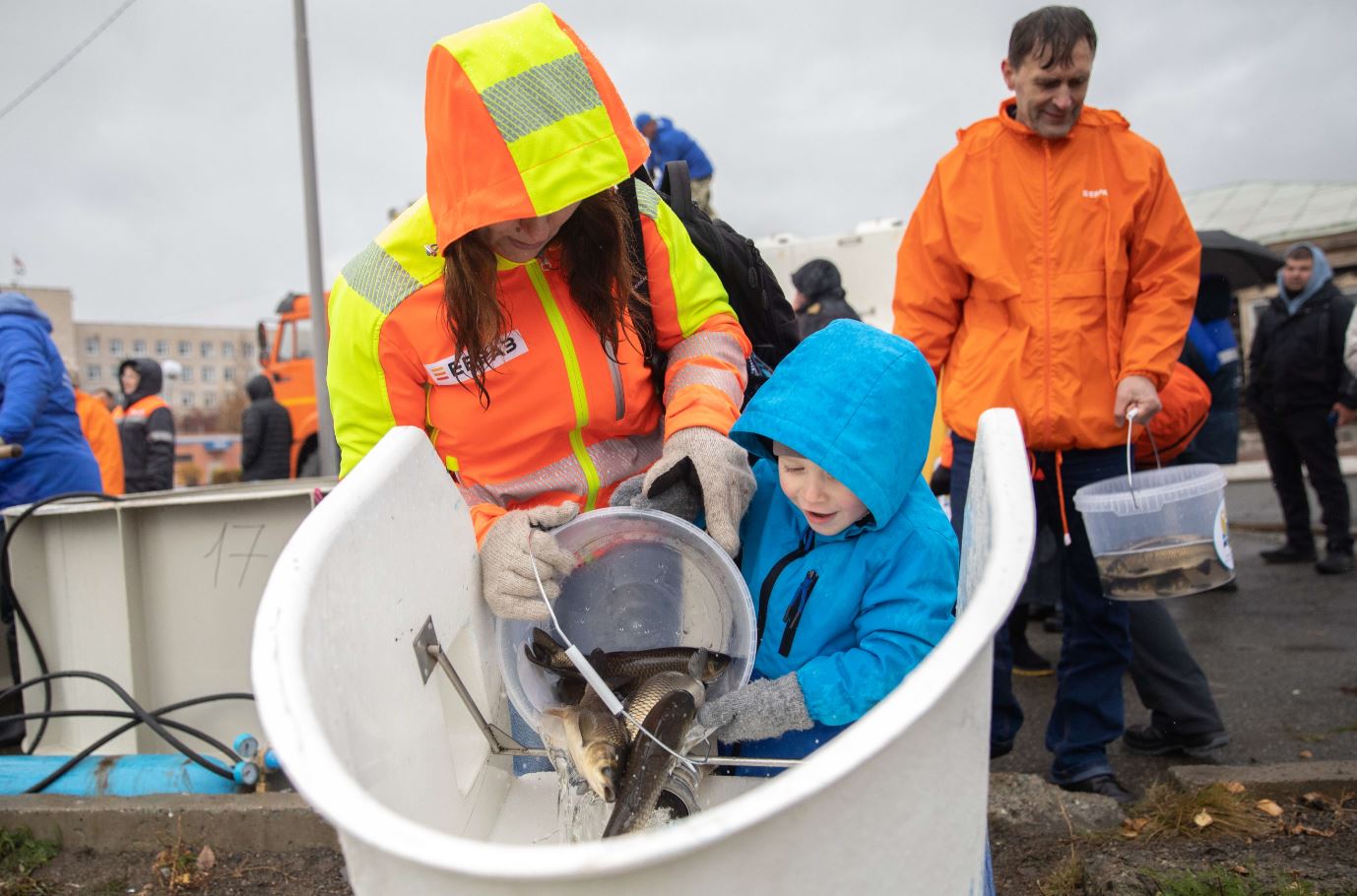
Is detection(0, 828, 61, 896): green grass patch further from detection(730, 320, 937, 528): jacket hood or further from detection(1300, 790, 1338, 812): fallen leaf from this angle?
detection(1300, 790, 1338, 812): fallen leaf

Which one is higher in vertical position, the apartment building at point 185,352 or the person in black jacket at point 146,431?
the person in black jacket at point 146,431

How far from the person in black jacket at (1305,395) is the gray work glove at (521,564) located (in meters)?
5.70

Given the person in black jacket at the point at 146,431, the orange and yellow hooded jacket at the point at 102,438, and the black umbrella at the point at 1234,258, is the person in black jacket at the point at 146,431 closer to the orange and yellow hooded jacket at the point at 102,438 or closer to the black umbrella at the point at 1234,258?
the orange and yellow hooded jacket at the point at 102,438

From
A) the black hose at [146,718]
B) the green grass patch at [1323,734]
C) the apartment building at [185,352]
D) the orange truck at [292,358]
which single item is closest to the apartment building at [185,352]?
the apartment building at [185,352]

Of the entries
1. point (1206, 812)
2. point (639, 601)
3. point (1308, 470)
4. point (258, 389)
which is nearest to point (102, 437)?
point (258, 389)

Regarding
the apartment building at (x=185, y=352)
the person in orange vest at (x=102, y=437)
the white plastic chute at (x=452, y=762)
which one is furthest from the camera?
the apartment building at (x=185, y=352)

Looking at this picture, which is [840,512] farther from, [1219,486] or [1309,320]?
[1309,320]

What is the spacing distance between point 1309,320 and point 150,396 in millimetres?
8059

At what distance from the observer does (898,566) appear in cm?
167

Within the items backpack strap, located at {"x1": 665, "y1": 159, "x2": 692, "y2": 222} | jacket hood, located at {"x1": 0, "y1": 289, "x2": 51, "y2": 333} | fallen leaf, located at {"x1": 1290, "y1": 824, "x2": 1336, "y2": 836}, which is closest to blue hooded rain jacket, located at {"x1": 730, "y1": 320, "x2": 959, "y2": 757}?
backpack strap, located at {"x1": 665, "y1": 159, "x2": 692, "y2": 222}

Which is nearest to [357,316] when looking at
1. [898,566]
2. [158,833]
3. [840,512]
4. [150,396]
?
[840,512]

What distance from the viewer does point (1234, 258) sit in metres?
4.82

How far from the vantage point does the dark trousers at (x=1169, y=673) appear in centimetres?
308

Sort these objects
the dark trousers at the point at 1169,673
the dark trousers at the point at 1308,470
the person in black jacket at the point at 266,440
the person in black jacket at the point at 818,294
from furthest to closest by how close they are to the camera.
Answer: the person in black jacket at the point at 266,440, the dark trousers at the point at 1308,470, the person in black jacket at the point at 818,294, the dark trousers at the point at 1169,673
